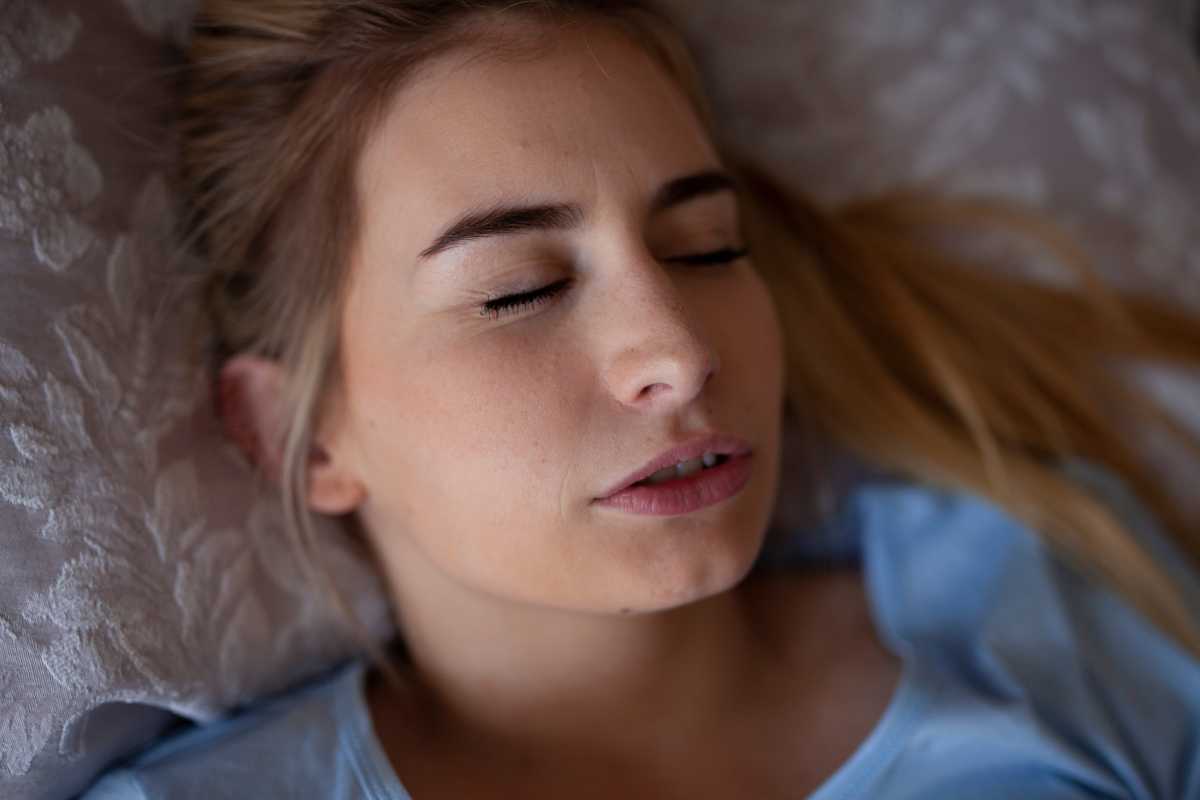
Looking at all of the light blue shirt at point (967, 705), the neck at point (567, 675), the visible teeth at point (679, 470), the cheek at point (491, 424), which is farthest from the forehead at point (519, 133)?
the light blue shirt at point (967, 705)

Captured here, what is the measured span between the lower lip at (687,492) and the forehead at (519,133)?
0.84 feet

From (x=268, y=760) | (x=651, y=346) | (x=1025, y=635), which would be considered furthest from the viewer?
(x=1025, y=635)

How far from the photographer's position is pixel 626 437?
0.94 metres

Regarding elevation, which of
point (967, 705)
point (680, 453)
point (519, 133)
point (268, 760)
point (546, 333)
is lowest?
point (967, 705)

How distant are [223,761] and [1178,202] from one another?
4.43ft

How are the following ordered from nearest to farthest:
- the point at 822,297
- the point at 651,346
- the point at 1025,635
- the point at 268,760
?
1. the point at 651,346
2. the point at 268,760
3. the point at 1025,635
4. the point at 822,297

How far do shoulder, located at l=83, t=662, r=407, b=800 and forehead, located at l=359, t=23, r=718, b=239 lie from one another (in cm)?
50

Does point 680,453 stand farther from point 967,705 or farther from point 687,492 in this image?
point 967,705

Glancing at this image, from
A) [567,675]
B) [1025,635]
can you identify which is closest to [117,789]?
[567,675]

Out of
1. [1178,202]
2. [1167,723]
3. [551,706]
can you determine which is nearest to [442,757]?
[551,706]

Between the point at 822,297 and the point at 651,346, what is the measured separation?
20.7 inches

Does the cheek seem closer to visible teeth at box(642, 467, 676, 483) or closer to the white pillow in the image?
visible teeth at box(642, 467, 676, 483)

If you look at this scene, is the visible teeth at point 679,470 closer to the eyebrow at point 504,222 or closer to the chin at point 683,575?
the chin at point 683,575

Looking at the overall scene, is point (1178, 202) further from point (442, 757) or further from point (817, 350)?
point (442, 757)
